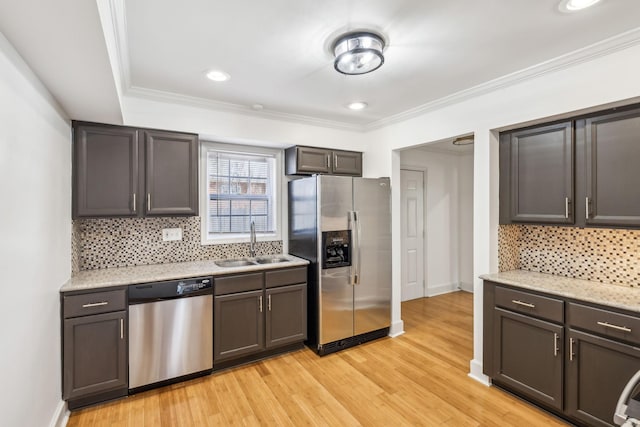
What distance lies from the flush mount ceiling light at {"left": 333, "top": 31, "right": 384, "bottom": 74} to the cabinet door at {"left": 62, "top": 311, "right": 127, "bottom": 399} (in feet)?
8.19

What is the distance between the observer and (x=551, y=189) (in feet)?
7.85

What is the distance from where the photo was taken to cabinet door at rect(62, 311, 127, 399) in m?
2.26

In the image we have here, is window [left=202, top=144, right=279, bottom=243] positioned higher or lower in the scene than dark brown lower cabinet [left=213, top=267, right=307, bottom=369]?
higher

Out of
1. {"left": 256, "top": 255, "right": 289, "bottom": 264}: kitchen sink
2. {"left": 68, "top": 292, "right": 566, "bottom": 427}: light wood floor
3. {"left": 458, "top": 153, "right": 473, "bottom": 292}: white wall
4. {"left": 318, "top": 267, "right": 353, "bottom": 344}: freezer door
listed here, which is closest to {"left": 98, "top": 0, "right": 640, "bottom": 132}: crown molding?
{"left": 256, "top": 255, "right": 289, "bottom": 264}: kitchen sink

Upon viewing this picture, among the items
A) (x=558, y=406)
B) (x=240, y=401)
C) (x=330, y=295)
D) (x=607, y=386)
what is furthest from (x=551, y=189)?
(x=240, y=401)

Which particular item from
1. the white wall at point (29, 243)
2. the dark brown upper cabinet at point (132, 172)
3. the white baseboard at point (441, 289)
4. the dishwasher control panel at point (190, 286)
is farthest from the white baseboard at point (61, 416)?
the white baseboard at point (441, 289)

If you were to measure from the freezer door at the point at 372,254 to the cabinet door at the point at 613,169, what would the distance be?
1794 millimetres

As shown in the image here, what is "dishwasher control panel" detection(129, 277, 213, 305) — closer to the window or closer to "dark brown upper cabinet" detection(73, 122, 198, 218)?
"dark brown upper cabinet" detection(73, 122, 198, 218)

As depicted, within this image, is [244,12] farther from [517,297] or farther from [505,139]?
[517,297]

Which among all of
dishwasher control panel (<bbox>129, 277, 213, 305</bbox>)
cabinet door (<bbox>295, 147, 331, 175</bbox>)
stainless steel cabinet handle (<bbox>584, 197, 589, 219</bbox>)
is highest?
cabinet door (<bbox>295, 147, 331, 175</bbox>)

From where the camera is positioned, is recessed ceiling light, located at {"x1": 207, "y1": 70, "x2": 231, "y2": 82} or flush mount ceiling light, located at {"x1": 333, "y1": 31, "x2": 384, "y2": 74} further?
recessed ceiling light, located at {"x1": 207, "y1": 70, "x2": 231, "y2": 82}

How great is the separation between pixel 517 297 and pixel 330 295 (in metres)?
1.67

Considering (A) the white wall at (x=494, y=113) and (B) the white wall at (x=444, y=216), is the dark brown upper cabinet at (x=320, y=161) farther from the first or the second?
(B) the white wall at (x=444, y=216)

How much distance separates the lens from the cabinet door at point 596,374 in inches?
73.4
